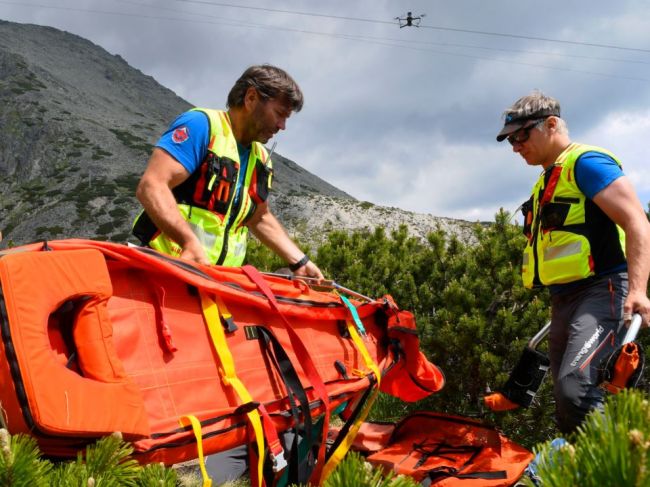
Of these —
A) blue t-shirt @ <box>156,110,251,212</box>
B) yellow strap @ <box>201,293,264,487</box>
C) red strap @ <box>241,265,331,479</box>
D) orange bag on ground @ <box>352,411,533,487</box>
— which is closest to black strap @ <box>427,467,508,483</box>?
orange bag on ground @ <box>352,411,533,487</box>

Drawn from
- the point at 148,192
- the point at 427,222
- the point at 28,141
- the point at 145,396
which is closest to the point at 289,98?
the point at 148,192

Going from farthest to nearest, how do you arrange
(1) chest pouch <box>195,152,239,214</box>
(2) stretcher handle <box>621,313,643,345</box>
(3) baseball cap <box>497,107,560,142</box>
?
1. (3) baseball cap <box>497,107,560,142</box>
2. (1) chest pouch <box>195,152,239,214</box>
3. (2) stretcher handle <box>621,313,643,345</box>

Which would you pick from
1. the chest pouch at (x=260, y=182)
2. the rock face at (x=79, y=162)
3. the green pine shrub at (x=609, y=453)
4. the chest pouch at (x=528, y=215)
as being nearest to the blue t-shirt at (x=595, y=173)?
the chest pouch at (x=528, y=215)

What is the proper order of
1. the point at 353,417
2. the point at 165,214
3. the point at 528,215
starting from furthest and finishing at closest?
the point at 528,215, the point at 353,417, the point at 165,214

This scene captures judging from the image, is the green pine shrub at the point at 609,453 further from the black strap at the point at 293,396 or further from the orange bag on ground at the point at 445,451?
the orange bag on ground at the point at 445,451

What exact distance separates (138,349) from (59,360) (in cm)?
36

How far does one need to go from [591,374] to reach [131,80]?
142 meters

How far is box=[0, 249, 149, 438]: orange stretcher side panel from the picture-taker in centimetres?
154

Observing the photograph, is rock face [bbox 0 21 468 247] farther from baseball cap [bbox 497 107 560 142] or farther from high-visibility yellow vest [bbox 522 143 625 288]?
high-visibility yellow vest [bbox 522 143 625 288]

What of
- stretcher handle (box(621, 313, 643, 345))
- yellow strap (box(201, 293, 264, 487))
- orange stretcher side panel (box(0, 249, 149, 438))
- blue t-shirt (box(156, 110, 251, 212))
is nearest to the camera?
orange stretcher side panel (box(0, 249, 149, 438))

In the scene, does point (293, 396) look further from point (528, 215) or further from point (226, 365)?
point (528, 215)

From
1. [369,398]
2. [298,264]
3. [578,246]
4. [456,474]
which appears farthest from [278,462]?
[578,246]

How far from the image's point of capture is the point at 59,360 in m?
1.80

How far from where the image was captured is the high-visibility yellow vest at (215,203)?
2.99m
